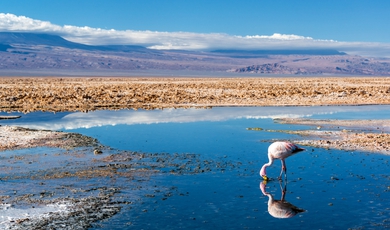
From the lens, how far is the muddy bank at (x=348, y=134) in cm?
1512

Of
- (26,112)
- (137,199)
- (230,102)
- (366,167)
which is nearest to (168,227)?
(137,199)

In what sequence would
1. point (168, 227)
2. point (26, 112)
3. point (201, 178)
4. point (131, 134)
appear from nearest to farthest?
point (168, 227)
point (201, 178)
point (131, 134)
point (26, 112)

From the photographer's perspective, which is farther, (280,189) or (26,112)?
(26,112)

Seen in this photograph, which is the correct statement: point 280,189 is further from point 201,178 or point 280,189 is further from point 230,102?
point 230,102

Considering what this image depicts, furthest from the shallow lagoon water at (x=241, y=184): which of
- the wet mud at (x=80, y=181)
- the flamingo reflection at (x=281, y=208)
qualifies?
the wet mud at (x=80, y=181)

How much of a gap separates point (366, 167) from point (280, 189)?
300cm

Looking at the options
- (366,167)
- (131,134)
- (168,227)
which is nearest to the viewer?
(168,227)

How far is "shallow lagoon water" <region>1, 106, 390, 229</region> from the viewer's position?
27.9ft

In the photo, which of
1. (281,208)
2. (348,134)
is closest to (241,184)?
(281,208)

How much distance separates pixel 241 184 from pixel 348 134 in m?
7.97

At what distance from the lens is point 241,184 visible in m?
10.8

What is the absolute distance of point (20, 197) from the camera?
9.81m

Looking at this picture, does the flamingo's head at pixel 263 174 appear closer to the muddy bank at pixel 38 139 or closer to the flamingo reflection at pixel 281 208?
the flamingo reflection at pixel 281 208

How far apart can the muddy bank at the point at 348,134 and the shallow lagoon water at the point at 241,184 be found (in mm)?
766
